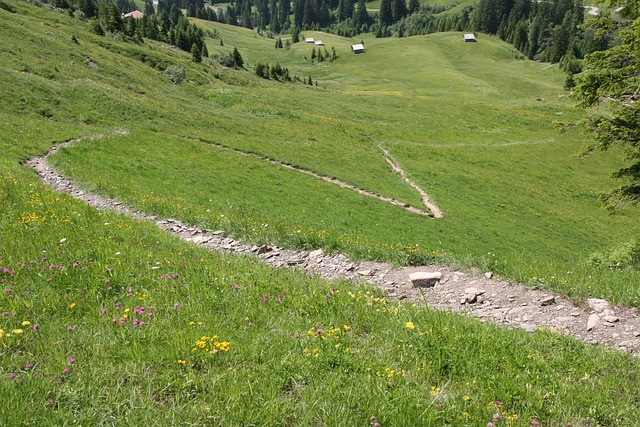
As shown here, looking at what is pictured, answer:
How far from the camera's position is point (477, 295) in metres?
9.90

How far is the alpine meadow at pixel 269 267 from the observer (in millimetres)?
4590

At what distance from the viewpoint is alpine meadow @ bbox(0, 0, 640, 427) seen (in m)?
4.59

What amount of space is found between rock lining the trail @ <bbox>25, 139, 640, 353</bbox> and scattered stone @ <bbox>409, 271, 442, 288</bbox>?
3 centimetres

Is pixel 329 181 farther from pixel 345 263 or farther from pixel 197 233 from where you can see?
pixel 345 263

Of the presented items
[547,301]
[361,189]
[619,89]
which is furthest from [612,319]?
[361,189]

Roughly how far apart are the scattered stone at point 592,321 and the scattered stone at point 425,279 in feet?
11.6

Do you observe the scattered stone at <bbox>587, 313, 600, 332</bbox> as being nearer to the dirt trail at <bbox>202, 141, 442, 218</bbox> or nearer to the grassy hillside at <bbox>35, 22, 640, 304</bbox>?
the grassy hillside at <bbox>35, 22, 640, 304</bbox>

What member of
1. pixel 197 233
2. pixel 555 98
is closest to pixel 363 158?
pixel 197 233

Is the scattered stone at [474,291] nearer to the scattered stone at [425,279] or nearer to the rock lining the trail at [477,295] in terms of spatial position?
the rock lining the trail at [477,295]

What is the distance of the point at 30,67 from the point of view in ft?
137

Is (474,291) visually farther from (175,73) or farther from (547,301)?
(175,73)

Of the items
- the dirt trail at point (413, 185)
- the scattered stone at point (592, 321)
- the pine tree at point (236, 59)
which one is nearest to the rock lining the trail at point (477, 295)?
the scattered stone at point (592, 321)

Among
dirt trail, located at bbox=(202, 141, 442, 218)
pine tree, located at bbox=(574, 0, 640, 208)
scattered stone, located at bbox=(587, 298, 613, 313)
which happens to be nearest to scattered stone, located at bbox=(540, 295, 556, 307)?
scattered stone, located at bbox=(587, 298, 613, 313)

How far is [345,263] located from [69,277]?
725 cm
